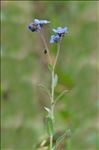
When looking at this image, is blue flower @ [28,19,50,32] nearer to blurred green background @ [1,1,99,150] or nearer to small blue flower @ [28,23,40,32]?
small blue flower @ [28,23,40,32]

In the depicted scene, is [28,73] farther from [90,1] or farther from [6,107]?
[90,1]

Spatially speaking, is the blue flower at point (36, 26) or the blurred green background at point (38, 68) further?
the blurred green background at point (38, 68)

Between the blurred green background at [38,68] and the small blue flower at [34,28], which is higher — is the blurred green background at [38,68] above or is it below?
below

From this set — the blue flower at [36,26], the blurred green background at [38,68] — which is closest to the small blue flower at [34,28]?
the blue flower at [36,26]

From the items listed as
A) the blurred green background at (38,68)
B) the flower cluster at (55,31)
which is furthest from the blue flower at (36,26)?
the blurred green background at (38,68)

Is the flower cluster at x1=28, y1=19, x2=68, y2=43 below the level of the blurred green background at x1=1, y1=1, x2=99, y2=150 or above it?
above

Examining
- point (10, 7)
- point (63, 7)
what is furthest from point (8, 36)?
point (63, 7)

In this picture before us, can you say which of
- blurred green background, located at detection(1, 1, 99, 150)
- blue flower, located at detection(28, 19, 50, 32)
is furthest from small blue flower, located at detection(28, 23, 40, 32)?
blurred green background, located at detection(1, 1, 99, 150)

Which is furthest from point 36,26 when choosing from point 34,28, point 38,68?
point 38,68

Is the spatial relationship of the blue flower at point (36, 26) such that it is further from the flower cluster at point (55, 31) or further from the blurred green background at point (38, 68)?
the blurred green background at point (38, 68)

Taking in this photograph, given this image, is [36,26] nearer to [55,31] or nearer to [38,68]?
[55,31]
